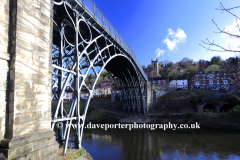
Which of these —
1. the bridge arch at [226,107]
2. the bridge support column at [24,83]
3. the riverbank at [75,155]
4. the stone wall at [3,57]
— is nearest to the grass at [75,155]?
the riverbank at [75,155]

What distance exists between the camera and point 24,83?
3.87 m

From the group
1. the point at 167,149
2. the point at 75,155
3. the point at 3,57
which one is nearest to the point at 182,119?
the point at 167,149

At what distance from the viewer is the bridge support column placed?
140 inches

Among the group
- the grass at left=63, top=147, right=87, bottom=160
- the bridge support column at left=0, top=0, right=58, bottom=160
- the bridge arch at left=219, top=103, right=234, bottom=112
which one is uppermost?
the bridge support column at left=0, top=0, right=58, bottom=160

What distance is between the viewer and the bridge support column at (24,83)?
3566 millimetres

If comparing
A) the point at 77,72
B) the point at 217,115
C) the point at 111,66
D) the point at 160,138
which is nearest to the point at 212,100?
the point at 217,115

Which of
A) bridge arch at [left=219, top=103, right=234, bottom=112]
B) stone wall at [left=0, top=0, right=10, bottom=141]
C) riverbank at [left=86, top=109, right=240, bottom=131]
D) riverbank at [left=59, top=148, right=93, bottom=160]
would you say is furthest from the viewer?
bridge arch at [left=219, top=103, right=234, bottom=112]

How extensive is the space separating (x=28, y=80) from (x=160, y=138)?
1811 cm

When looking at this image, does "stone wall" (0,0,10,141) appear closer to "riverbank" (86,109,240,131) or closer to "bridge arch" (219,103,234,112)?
"riverbank" (86,109,240,131)

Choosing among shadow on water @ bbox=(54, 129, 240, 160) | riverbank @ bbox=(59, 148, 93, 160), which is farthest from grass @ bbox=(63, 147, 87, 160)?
shadow on water @ bbox=(54, 129, 240, 160)

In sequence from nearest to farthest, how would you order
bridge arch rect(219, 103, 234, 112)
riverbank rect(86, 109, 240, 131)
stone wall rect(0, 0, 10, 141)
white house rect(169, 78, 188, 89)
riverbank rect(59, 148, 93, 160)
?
stone wall rect(0, 0, 10, 141)
riverbank rect(59, 148, 93, 160)
riverbank rect(86, 109, 240, 131)
bridge arch rect(219, 103, 234, 112)
white house rect(169, 78, 188, 89)

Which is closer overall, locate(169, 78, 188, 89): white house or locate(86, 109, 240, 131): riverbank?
locate(86, 109, 240, 131): riverbank

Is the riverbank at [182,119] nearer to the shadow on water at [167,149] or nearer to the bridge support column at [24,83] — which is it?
the shadow on water at [167,149]

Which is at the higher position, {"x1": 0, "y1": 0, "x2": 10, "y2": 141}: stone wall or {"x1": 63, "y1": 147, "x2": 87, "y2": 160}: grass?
{"x1": 0, "y1": 0, "x2": 10, "y2": 141}: stone wall
